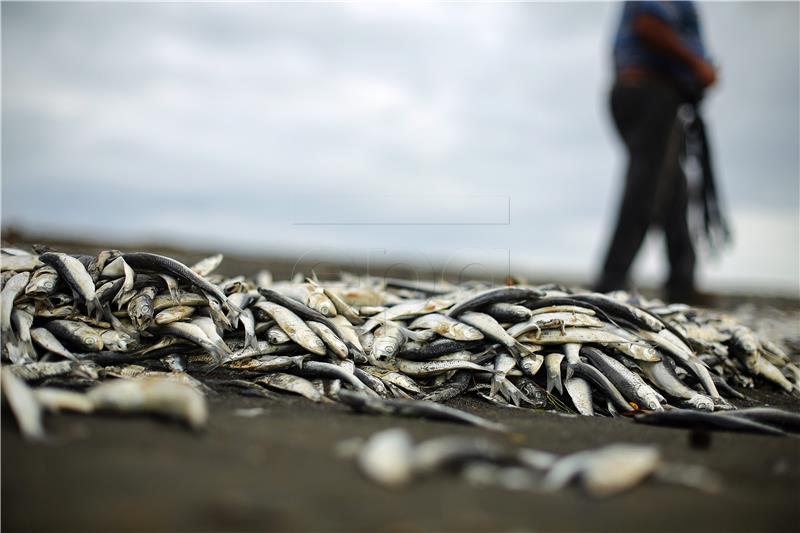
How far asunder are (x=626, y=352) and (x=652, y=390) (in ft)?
1.20

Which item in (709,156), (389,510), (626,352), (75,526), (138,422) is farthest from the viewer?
(709,156)

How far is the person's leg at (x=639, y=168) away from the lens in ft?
30.1

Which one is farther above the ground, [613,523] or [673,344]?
[613,523]

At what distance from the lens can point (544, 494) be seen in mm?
1861

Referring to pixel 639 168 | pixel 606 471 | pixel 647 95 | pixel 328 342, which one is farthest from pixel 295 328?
pixel 647 95

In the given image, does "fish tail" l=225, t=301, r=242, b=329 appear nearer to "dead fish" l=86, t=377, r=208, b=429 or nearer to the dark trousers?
"dead fish" l=86, t=377, r=208, b=429

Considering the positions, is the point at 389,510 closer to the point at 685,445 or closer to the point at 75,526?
the point at 75,526

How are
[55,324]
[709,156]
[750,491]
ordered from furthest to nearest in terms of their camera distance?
[709,156] → [55,324] → [750,491]

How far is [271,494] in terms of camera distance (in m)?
1.76

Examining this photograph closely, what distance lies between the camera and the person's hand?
9211 millimetres

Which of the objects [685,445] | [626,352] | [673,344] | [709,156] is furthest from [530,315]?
[709,156]

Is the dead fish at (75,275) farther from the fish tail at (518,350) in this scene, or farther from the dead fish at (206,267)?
the fish tail at (518,350)

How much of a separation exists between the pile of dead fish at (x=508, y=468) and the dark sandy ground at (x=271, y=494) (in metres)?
0.04

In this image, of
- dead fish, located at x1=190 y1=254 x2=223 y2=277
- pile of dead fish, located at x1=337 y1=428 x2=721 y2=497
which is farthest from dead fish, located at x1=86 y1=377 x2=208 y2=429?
dead fish, located at x1=190 y1=254 x2=223 y2=277
